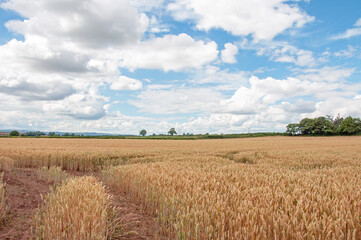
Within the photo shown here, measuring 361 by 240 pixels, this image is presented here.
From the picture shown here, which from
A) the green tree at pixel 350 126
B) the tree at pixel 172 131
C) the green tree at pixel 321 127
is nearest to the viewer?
the green tree at pixel 350 126

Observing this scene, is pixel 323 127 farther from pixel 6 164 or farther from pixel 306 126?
pixel 6 164

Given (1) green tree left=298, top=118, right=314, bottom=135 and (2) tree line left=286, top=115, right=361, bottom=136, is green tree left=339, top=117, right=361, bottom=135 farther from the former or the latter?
(1) green tree left=298, top=118, right=314, bottom=135

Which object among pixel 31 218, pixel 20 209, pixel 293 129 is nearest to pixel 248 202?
pixel 31 218

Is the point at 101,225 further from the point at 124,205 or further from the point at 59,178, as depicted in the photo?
the point at 59,178

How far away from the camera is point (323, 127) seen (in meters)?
100

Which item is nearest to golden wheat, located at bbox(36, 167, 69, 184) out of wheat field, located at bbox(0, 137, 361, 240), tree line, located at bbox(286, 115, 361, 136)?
wheat field, located at bbox(0, 137, 361, 240)

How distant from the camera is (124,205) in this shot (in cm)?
662

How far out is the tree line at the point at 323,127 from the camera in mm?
94000

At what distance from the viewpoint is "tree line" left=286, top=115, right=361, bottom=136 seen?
308ft

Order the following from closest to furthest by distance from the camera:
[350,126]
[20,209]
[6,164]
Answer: [20,209] → [6,164] → [350,126]

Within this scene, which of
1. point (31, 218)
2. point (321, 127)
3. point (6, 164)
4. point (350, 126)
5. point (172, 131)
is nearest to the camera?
point (31, 218)

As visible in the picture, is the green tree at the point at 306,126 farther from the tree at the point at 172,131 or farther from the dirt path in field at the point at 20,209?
the dirt path in field at the point at 20,209

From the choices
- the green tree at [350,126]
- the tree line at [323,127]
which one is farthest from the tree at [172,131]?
the green tree at [350,126]

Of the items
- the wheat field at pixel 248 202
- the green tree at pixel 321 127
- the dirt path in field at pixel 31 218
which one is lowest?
the dirt path in field at pixel 31 218
